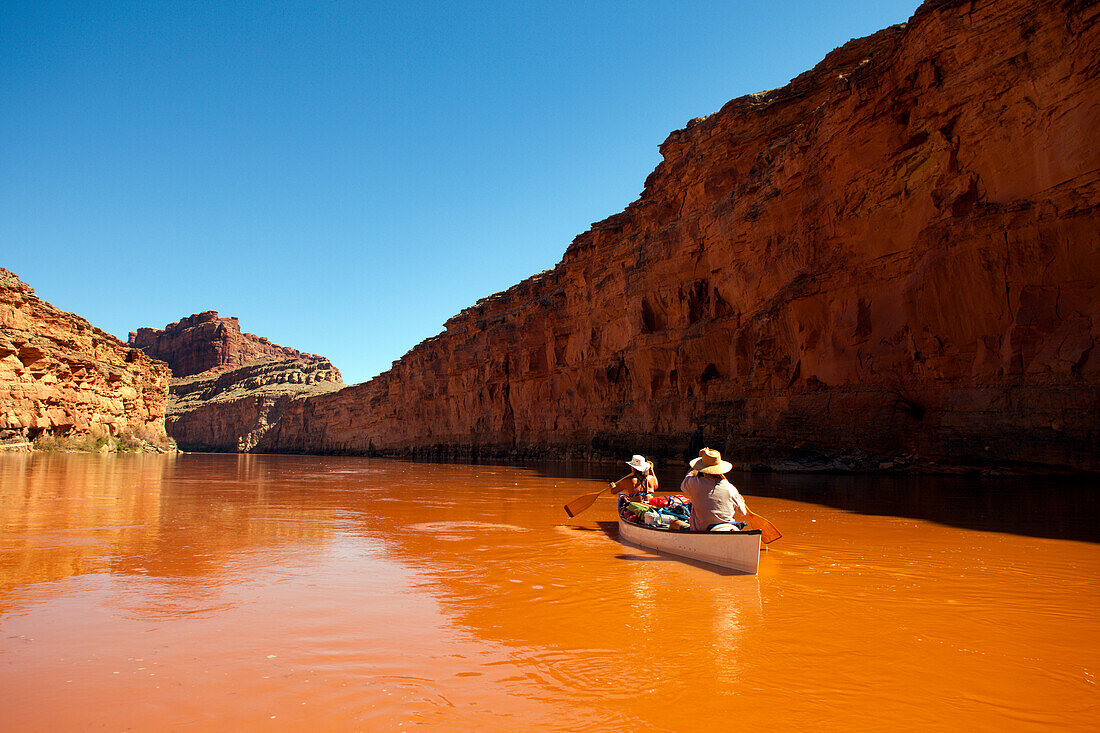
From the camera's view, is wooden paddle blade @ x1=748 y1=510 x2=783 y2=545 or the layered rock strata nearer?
wooden paddle blade @ x1=748 y1=510 x2=783 y2=545

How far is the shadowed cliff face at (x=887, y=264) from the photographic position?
43.3 feet

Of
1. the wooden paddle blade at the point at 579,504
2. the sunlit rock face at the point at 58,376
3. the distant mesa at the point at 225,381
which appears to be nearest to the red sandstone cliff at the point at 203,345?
the distant mesa at the point at 225,381

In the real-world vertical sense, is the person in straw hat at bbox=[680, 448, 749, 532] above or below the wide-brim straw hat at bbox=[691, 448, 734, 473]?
below

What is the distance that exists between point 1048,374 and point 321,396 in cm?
7835

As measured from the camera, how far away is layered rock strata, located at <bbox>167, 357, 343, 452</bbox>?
91000mm

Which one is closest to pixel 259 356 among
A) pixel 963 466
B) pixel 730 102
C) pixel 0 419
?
pixel 0 419

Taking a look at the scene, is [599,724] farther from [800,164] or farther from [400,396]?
[400,396]

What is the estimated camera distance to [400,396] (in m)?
64.2

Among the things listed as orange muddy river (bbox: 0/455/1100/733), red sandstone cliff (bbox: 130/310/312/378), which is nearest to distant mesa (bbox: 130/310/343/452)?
red sandstone cliff (bbox: 130/310/312/378)

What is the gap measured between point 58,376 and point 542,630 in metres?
45.8

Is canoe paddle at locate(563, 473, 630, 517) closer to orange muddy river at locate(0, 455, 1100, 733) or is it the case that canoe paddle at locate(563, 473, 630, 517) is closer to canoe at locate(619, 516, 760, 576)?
orange muddy river at locate(0, 455, 1100, 733)

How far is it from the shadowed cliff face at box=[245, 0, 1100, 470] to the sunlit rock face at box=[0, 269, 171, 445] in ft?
108

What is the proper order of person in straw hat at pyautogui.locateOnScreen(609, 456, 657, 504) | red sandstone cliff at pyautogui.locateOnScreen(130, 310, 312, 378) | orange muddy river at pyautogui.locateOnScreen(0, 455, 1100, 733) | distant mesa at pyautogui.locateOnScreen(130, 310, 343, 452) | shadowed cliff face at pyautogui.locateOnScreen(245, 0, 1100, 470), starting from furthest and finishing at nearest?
red sandstone cliff at pyautogui.locateOnScreen(130, 310, 312, 378) < distant mesa at pyautogui.locateOnScreen(130, 310, 343, 452) < shadowed cliff face at pyautogui.locateOnScreen(245, 0, 1100, 470) < person in straw hat at pyautogui.locateOnScreen(609, 456, 657, 504) < orange muddy river at pyautogui.locateOnScreen(0, 455, 1100, 733)

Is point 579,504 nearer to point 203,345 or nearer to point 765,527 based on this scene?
point 765,527
